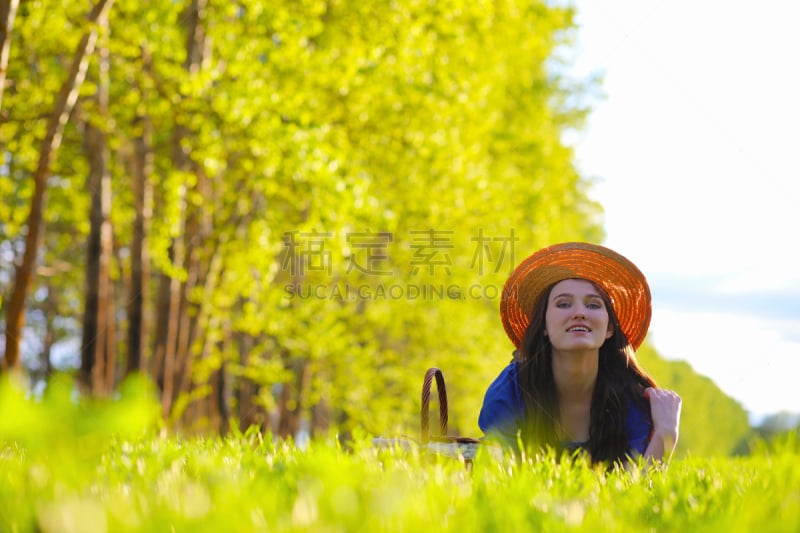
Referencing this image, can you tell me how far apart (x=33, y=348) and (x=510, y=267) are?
22.2 meters

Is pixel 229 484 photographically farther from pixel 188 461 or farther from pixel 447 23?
pixel 447 23

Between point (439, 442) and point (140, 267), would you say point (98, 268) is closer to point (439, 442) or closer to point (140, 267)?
point (140, 267)

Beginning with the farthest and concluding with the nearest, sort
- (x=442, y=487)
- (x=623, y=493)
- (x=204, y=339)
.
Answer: (x=204, y=339), (x=623, y=493), (x=442, y=487)

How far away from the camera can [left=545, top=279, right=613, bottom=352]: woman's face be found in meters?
4.00

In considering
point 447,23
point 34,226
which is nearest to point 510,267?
point 447,23

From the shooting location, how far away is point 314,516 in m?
1.46

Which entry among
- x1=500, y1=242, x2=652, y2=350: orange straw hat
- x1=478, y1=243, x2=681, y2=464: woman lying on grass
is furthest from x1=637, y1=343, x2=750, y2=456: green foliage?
x1=478, y1=243, x2=681, y2=464: woman lying on grass

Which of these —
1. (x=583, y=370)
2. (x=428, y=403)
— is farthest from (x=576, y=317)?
(x=428, y=403)

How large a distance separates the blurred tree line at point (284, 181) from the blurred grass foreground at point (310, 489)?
19.9 feet

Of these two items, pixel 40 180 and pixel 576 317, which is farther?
pixel 40 180

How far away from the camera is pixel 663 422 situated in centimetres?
368

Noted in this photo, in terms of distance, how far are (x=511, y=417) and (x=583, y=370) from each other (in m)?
0.46

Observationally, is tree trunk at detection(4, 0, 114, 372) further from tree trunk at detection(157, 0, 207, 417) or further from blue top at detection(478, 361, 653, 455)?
A: blue top at detection(478, 361, 653, 455)

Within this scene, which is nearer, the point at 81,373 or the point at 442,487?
the point at 442,487
